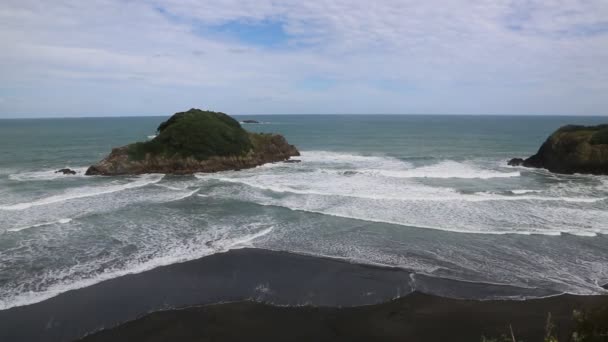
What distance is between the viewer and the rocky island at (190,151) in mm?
41719

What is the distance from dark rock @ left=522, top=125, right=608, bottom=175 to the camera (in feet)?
129

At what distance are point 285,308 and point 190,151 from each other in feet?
105

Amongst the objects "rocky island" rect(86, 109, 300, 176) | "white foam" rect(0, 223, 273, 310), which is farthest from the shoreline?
"rocky island" rect(86, 109, 300, 176)

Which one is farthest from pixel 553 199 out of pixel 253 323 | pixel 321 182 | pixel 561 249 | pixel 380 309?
pixel 253 323

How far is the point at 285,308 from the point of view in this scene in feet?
47.4

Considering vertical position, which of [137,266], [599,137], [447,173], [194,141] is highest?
[599,137]

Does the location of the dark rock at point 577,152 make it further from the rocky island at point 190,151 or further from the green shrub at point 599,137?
the rocky island at point 190,151

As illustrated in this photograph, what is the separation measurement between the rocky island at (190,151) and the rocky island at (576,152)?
29.6m

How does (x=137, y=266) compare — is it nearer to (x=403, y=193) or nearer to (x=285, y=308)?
(x=285, y=308)

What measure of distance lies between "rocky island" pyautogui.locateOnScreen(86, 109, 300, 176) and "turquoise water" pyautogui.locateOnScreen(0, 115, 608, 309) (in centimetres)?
258

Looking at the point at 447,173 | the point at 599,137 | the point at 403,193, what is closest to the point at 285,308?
the point at 403,193

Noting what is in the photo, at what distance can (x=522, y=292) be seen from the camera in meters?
15.3

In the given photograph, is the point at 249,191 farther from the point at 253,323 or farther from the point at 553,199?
the point at 553,199

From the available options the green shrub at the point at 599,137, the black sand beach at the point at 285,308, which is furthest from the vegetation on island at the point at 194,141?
the green shrub at the point at 599,137
